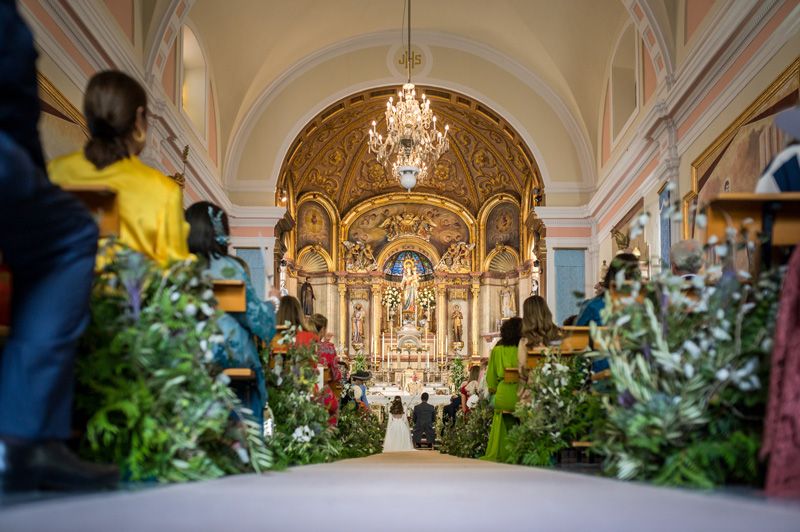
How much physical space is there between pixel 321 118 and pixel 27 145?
15.4 meters

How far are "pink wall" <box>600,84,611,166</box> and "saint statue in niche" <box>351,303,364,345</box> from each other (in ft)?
32.5

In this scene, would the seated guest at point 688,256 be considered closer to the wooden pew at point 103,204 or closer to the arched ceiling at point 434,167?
the wooden pew at point 103,204

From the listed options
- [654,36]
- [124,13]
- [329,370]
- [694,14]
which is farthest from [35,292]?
[654,36]

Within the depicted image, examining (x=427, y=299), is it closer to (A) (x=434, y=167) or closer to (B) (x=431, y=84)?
(A) (x=434, y=167)

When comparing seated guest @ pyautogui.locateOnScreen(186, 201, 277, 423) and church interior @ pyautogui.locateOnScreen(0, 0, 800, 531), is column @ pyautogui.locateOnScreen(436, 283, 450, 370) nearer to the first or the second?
church interior @ pyautogui.locateOnScreen(0, 0, 800, 531)

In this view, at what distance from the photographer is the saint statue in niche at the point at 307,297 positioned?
23.2 metres

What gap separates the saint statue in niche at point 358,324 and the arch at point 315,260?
1.44m

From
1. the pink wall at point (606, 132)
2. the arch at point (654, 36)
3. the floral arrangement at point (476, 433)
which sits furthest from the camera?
the pink wall at point (606, 132)

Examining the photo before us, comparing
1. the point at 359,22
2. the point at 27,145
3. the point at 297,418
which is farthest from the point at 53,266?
the point at 359,22

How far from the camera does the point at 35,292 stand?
2453 mm

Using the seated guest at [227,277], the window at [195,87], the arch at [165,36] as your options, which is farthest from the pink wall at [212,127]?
Answer: the seated guest at [227,277]

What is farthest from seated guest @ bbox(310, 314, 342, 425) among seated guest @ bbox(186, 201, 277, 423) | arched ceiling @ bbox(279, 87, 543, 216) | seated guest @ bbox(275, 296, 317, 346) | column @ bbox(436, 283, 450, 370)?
column @ bbox(436, 283, 450, 370)

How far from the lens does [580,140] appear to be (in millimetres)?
16906

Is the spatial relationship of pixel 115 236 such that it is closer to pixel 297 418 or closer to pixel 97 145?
pixel 97 145
